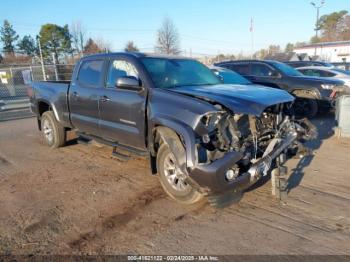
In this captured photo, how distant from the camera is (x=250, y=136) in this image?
13.0 feet

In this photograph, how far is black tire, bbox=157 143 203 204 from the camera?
3.94 metres

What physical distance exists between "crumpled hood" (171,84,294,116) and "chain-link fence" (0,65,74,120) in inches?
455

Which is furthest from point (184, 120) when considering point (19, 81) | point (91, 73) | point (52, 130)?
point (19, 81)

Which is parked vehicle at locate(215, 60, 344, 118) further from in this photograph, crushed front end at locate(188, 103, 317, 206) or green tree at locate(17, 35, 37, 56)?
green tree at locate(17, 35, 37, 56)

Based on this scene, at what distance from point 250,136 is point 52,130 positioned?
188 inches

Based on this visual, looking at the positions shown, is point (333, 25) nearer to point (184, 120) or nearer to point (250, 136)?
point (250, 136)

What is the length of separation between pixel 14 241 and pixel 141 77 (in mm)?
2551

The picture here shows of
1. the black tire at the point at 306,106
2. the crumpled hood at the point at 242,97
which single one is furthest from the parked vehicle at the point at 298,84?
the crumpled hood at the point at 242,97

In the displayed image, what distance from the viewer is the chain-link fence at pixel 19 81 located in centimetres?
1428

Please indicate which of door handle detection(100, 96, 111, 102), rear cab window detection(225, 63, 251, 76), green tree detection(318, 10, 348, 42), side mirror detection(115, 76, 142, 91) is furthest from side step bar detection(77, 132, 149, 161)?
green tree detection(318, 10, 348, 42)

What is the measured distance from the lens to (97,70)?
545cm

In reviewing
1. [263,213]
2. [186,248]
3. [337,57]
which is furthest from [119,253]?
[337,57]

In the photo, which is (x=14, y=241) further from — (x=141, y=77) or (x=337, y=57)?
(x=337, y=57)

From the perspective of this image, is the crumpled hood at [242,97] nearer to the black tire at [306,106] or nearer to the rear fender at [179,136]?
the rear fender at [179,136]
